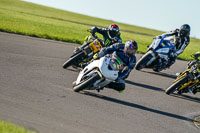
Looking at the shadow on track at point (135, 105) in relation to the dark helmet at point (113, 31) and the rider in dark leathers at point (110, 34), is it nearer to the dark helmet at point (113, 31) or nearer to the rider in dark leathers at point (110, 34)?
the rider in dark leathers at point (110, 34)

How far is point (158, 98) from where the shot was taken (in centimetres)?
1128

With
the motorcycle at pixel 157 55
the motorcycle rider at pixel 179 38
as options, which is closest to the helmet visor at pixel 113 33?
the motorcycle at pixel 157 55

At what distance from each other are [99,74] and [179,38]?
7021mm

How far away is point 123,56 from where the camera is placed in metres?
10.2

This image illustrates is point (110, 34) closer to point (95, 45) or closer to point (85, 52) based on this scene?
point (95, 45)

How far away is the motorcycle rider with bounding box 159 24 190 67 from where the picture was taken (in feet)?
50.1

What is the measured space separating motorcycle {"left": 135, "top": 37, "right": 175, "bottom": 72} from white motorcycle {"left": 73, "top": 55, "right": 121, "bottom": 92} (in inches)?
197

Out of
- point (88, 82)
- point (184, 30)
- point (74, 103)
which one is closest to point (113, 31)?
point (184, 30)

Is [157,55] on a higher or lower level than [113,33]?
lower

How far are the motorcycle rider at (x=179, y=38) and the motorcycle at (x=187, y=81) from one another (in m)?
3.25

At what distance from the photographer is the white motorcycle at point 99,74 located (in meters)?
9.36

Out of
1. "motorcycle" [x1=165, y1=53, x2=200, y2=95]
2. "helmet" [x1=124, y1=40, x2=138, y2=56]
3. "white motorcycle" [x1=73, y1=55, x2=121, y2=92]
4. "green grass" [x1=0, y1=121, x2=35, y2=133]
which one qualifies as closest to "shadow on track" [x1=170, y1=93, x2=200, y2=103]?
"motorcycle" [x1=165, y1=53, x2=200, y2=95]

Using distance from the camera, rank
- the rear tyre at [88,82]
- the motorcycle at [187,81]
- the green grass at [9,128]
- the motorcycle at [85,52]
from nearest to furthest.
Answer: the green grass at [9,128]
the rear tyre at [88,82]
the motorcycle at [187,81]
the motorcycle at [85,52]

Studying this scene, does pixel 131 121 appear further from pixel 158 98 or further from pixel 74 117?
pixel 158 98
